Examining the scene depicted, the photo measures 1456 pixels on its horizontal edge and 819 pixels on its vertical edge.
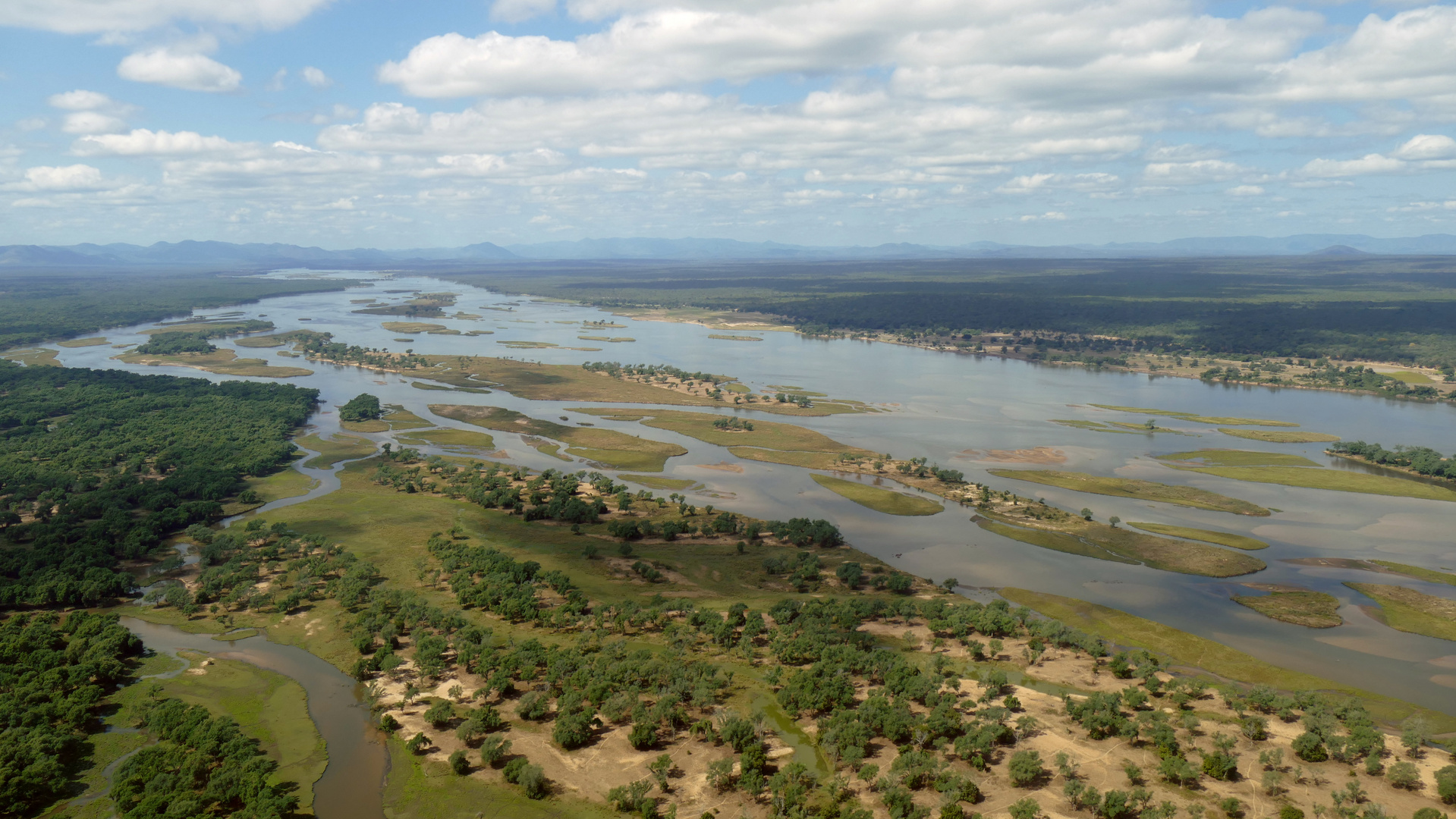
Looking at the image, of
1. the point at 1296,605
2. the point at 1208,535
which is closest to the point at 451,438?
the point at 1208,535

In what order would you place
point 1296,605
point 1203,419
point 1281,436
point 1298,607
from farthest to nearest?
point 1203,419 → point 1281,436 → point 1296,605 → point 1298,607

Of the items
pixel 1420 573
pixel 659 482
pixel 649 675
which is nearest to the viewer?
pixel 649 675

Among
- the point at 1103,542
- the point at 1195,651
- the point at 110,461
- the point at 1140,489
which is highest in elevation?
the point at 1140,489

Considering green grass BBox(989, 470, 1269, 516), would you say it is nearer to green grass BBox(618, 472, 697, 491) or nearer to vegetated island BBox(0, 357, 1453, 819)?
vegetated island BBox(0, 357, 1453, 819)

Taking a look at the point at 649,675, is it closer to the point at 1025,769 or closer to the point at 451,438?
the point at 1025,769

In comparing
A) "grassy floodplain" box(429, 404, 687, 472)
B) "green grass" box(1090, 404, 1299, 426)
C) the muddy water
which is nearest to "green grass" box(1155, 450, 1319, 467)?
"green grass" box(1090, 404, 1299, 426)

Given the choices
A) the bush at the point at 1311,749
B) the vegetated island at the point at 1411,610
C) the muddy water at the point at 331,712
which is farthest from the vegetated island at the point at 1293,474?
the muddy water at the point at 331,712

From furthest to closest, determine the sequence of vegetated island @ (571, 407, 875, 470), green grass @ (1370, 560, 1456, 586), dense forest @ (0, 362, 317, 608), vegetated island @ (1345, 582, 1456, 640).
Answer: vegetated island @ (571, 407, 875, 470) → green grass @ (1370, 560, 1456, 586) → dense forest @ (0, 362, 317, 608) → vegetated island @ (1345, 582, 1456, 640)
